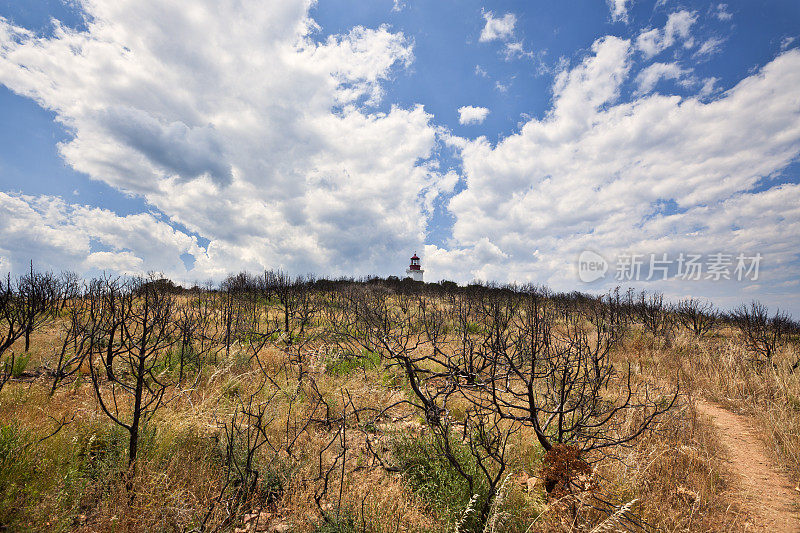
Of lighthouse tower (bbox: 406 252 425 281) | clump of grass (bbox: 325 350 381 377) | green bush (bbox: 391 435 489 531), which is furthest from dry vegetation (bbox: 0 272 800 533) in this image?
lighthouse tower (bbox: 406 252 425 281)

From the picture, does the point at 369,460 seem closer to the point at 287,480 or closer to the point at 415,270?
the point at 287,480

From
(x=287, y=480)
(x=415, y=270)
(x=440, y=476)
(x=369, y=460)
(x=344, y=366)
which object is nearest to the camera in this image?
(x=440, y=476)

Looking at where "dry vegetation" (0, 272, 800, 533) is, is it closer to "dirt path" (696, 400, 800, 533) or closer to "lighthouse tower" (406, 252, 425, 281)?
"dirt path" (696, 400, 800, 533)

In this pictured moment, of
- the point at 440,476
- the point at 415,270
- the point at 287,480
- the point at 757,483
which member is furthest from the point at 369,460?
the point at 415,270

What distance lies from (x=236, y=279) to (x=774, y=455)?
25.8 meters

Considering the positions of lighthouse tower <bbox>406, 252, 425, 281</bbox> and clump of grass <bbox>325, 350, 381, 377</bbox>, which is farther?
lighthouse tower <bbox>406, 252, 425, 281</bbox>

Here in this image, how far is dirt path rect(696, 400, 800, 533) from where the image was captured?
348 centimetres

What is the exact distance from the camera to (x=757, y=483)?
13.6ft

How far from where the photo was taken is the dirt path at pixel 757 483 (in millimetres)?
3482

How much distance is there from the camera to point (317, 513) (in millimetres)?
2975

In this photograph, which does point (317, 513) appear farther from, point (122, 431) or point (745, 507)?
point (745, 507)

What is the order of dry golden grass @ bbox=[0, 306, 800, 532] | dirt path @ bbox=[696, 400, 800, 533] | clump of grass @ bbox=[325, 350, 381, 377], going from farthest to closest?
clump of grass @ bbox=[325, 350, 381, 377] → dirt path @ bbox=[696, 400, 800, 533] → dry golden grass @ bbox=[0, 306, 800, 532]

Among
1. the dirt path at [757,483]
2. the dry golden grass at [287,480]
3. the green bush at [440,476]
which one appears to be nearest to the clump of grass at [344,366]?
the dry golden grass at [287,480]

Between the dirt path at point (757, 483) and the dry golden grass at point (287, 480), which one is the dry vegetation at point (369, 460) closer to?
the dry golden grass at point (287, 480)
